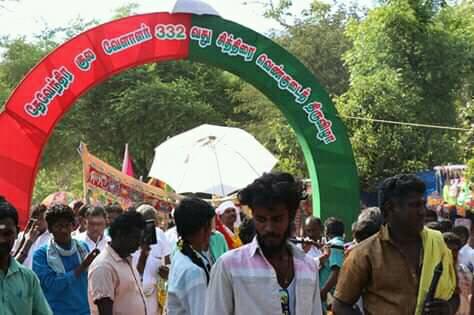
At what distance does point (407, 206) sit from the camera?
488cm

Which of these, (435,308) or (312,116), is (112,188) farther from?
(435,308)

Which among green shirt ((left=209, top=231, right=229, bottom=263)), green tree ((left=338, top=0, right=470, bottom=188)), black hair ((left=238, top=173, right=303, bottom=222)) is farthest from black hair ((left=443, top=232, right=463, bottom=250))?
green tree ((left=338, top=0, right=470, bottom=188))

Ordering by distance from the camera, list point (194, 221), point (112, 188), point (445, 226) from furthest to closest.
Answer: point (112, 188) < point (445, 226) < point (194, 221)

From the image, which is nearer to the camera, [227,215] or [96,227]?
[96,227]

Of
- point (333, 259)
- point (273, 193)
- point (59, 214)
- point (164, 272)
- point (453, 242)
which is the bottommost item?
point (164, 272)

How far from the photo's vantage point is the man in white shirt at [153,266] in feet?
30.3

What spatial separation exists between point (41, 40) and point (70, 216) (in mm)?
32513

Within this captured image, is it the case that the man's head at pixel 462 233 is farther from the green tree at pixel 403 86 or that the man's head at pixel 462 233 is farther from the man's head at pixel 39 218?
the green tree at pixel 403 86

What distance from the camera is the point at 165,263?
388 inches

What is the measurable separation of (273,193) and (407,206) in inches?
35.8

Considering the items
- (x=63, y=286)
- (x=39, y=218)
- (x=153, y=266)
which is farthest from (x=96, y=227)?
(x=63, y=286)

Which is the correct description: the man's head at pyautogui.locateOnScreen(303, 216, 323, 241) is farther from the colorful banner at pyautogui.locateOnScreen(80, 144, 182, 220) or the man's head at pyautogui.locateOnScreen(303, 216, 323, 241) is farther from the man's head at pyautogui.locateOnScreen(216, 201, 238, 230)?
the colorful banner at pyautogui.locateOnScreen(80, 144, 182, 220)

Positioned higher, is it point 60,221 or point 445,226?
point 60,221

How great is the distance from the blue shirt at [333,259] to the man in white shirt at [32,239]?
2555 millimetres
